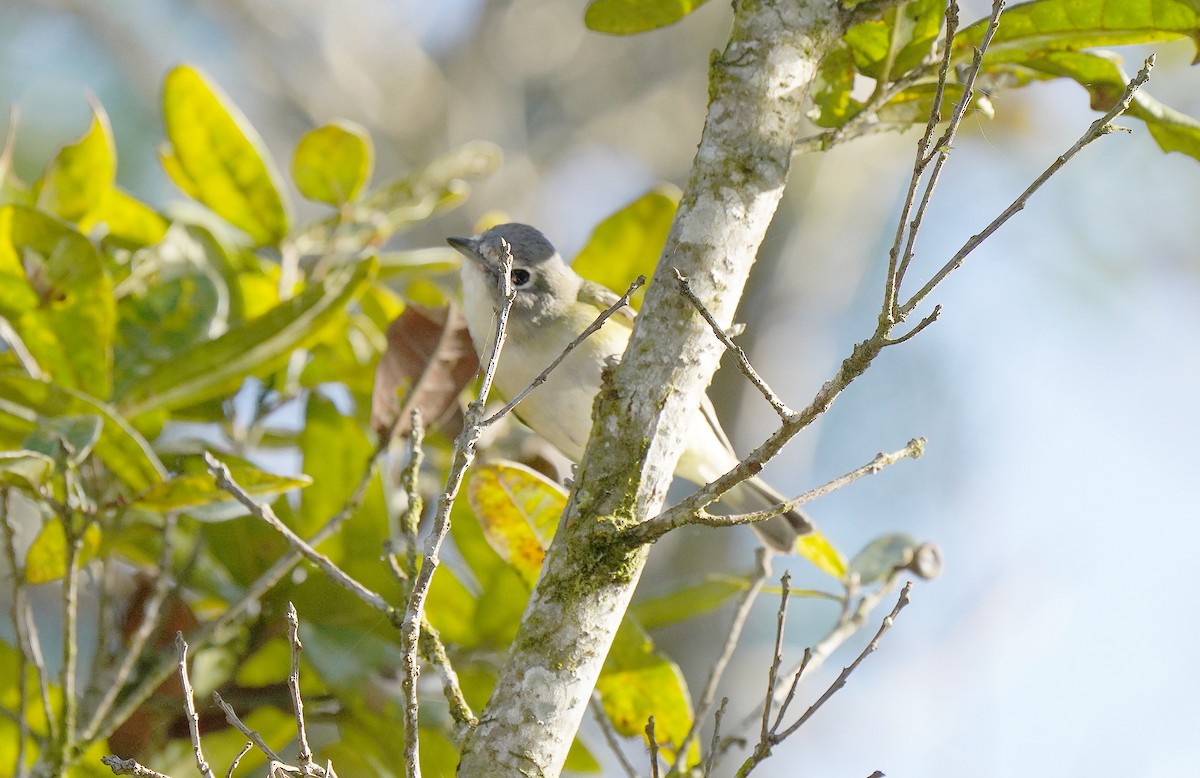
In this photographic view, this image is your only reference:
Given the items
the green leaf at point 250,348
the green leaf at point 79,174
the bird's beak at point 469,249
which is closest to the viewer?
the green leaf at point 250,348

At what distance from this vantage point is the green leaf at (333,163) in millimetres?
2602

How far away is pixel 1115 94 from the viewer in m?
1.87

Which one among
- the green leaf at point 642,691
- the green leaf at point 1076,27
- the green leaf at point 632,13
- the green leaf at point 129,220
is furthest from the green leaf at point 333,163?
the green leaf at point 1076,27

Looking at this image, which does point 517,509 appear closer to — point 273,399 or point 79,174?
point 273,399

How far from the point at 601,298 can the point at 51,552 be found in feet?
4.68

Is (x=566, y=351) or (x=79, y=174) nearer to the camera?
(x=566, y=351)

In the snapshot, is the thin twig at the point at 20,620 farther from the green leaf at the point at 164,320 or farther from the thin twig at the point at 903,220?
the thin twig at the point at 903,220

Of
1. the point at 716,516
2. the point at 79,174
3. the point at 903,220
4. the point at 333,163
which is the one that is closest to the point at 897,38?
the point at 903,220

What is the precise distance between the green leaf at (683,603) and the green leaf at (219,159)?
124 centimetres

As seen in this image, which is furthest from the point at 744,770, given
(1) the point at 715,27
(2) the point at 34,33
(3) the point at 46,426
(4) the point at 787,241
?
(2) the point at 34,33

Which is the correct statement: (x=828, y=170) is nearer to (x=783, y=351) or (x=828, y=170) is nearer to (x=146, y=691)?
(x=783, y=351)

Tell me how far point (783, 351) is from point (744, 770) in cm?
409

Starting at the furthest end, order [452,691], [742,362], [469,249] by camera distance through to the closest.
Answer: [469,249] → [452,691] → [742,362]

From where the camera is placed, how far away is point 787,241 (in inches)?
238
